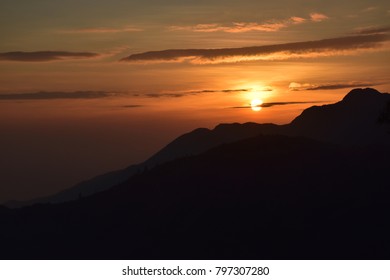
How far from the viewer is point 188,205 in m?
89.9

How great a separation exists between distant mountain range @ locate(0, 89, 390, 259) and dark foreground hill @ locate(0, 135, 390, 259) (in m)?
0.12

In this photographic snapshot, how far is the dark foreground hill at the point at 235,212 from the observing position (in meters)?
78.8

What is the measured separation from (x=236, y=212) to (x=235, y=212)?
132 millimetres

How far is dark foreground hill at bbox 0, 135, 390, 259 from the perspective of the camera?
3100 inches

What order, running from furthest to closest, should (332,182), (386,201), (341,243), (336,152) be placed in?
(336,152) → (332,182) → (386,201) → (341,243)

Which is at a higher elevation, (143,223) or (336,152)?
(336,152)

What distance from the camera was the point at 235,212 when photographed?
86.7 meters

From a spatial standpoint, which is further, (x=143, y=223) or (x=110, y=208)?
(x=110, y=208)

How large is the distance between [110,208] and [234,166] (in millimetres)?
17804

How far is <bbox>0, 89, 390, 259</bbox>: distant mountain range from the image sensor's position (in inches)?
3103

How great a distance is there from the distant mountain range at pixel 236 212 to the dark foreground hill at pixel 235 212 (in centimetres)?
12

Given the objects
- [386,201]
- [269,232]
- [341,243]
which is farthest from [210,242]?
[386,201]

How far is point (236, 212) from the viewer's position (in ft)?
284

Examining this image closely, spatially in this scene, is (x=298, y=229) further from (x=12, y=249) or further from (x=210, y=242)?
(x=12, y=249)
